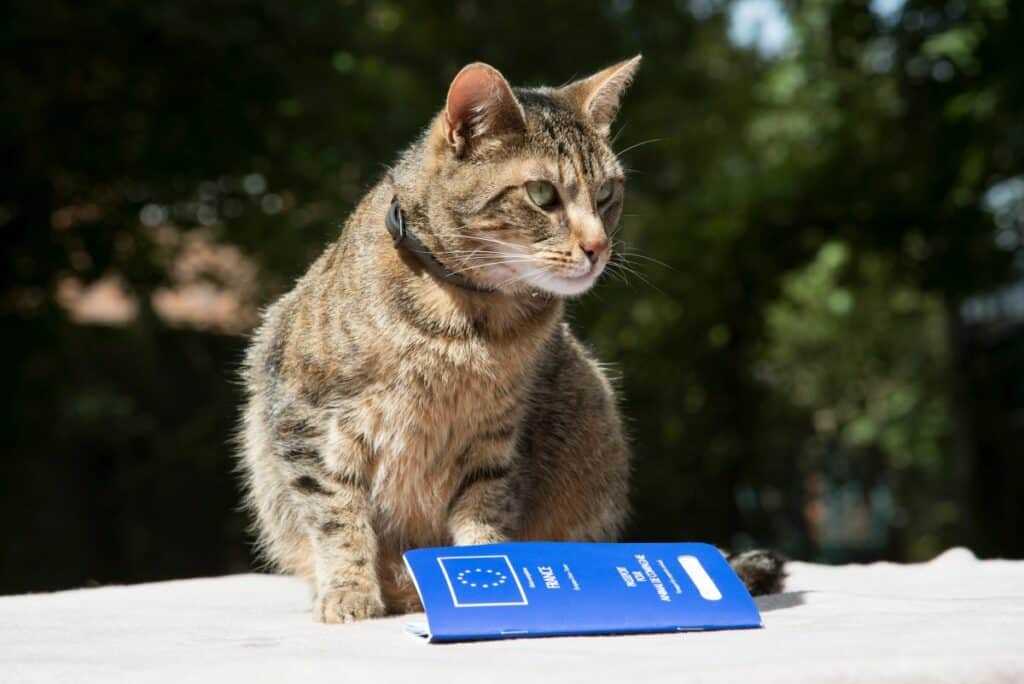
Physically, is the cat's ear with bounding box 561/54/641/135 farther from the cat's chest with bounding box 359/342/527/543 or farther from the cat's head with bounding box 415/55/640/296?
the cat's chest with bounding box 359/342/527/543

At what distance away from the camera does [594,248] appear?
8.75 feet

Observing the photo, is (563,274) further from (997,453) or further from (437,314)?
(997,453)

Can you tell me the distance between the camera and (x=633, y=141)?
8.54 meters

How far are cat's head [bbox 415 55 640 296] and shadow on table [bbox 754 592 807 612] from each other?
85 centimetres

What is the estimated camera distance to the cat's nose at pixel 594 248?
8.73ft

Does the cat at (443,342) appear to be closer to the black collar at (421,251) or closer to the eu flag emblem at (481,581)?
the black collar at (421,251)

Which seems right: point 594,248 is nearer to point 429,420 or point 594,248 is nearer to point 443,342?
point 443,342

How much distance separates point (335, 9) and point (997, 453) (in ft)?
19.6

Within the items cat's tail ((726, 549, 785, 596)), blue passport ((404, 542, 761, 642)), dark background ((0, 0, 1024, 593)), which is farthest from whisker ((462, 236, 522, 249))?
dark background ((0, 0, 1024, 593))

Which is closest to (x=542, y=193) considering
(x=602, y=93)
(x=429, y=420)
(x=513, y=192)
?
(x=513, y=192)

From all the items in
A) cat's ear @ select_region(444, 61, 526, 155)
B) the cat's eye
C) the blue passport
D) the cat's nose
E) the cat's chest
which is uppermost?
cat's ear @ select_region(444, 61, 526, 155)

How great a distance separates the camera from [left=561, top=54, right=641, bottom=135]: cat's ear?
304 cm

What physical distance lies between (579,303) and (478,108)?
2804 millimetres

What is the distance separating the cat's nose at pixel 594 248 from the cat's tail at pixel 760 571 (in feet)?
2.91
